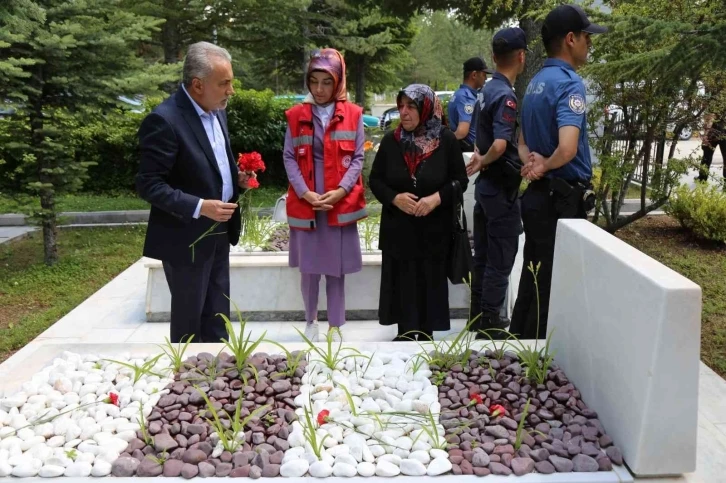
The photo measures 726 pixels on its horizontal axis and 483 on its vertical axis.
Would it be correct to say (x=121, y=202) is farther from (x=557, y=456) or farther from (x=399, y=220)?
(x=557, y=456)

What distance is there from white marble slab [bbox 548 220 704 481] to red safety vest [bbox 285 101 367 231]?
1889mm

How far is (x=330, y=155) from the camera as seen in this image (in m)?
4.22

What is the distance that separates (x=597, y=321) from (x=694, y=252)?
5146 mm

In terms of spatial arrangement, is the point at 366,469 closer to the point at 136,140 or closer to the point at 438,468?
the point at 438,468

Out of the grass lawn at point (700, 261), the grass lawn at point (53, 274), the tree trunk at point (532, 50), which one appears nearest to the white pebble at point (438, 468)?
the grass lawn at point (700, 261)

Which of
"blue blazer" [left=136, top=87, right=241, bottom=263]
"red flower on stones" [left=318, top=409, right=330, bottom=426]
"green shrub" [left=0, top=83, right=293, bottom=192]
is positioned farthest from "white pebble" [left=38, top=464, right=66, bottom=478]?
"green shrub" [left=0, top=83, right=293, bottom=192]

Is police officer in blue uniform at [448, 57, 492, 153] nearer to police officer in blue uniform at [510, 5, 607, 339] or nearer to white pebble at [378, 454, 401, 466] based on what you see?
police officer in blue uniform at [510, 5, 607, 339]

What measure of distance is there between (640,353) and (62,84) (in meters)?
6.11

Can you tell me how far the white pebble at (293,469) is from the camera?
7.07ft

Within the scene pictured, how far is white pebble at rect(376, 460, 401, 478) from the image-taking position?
7.04 feet

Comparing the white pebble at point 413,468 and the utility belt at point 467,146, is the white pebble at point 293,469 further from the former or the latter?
the utility belt at point 467,146

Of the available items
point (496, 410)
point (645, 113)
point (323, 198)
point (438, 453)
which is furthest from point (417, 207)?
point (645, 113)

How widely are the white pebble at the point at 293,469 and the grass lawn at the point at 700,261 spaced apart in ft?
10.1

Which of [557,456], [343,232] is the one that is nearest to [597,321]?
[557,456]
